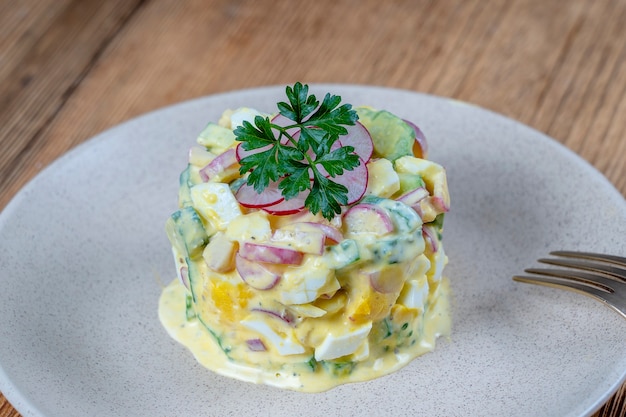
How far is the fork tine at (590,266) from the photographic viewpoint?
2645mm

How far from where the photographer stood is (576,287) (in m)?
2.70

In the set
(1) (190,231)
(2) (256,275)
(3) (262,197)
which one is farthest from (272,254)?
(1) (190,231)

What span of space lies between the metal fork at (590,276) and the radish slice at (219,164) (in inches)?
40.2

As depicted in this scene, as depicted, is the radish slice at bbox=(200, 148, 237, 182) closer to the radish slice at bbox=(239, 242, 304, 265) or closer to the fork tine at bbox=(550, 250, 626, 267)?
the radish slice at bbox=(239, 242, 304, 265)

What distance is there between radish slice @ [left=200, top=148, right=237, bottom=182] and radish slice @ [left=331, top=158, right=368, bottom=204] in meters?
0.35

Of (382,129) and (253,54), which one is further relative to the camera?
(253,54)

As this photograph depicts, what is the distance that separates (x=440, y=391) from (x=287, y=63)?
6.94ft

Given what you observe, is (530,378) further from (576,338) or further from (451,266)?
(451,266)

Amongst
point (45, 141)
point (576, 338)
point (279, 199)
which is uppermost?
point (279, 199)

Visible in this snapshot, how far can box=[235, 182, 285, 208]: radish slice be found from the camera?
8.20 ft

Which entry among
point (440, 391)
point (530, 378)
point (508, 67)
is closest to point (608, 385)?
point (530, 378)

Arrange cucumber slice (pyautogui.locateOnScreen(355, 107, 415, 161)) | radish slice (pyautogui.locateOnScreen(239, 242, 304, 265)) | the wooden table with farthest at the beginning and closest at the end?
the wooden table, cucumber slice (pyautogui.locateOnScreen(355, 107, 415, 161)), radish slice (pyautogui.locateOnScreen(239, 242, 304, 265))

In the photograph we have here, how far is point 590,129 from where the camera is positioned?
149 inches

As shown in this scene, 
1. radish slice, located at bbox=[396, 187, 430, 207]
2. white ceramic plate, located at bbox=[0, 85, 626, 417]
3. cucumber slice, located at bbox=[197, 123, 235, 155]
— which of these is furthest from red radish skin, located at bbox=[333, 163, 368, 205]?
white ceramic plate, located at bbox=[0, 85, 626, 417]
